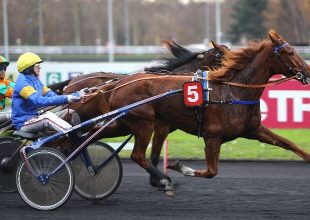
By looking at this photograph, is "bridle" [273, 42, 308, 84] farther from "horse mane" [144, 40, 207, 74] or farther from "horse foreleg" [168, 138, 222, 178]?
"horse mane" [144, 40, 207, 74]

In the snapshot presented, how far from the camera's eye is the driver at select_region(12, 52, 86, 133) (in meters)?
6.54

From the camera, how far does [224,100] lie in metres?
6.67

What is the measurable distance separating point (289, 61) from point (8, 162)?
10.2 feet

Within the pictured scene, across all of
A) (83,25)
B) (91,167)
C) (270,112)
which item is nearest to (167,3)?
(83,25)

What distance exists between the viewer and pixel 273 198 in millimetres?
7020

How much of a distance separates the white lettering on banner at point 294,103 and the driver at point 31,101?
5.90 meters

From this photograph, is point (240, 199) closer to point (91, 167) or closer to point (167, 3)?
point (91, 167)

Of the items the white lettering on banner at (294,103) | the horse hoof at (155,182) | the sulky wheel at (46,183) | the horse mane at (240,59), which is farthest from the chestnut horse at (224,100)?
the white lettering on banner at (294,103)

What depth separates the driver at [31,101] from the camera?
654cm

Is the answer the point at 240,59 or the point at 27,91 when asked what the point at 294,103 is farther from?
the point at 27,91

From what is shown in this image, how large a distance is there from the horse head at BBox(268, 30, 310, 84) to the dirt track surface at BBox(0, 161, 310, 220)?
1.28 m

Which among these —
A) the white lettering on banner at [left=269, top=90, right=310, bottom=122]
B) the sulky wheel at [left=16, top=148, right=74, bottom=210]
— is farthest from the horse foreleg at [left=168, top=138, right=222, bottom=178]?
the white lettering on banner at [left=269, top=90, right=310, bottom=122]

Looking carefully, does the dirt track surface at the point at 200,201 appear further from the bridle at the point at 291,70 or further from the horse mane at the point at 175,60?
the horse mane at the point at 175,60

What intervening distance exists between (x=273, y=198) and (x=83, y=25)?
54.2 meters
